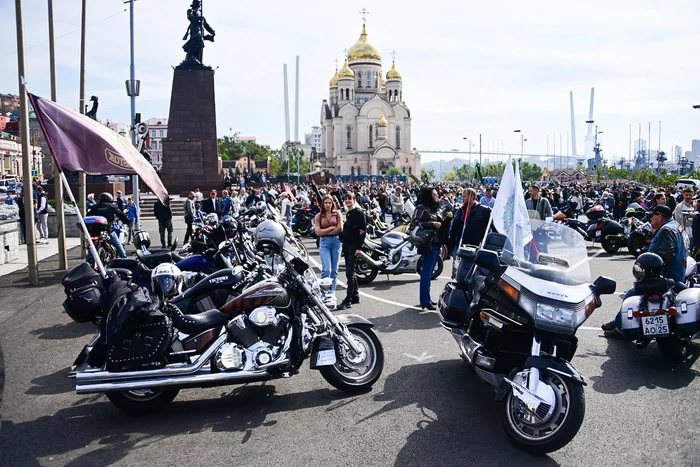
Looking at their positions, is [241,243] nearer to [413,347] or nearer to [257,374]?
[413,347]

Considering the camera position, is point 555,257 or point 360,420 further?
point 360,420

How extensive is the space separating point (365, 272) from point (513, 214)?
623cm

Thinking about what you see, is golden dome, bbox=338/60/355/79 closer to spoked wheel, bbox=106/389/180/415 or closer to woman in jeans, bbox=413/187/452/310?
woman in jeans, bbox=413/187/452/310

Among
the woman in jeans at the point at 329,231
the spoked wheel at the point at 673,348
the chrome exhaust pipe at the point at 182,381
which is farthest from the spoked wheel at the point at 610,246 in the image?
the chrome exhaust pipe at the point at 182,381

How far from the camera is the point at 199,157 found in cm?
3228

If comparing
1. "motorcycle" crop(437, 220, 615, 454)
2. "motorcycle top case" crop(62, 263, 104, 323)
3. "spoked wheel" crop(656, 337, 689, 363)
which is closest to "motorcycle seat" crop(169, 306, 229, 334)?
"motorcycle top case" crop(62, 263, 104, 323)

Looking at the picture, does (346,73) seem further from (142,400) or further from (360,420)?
(360,420)

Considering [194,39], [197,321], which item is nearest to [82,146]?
[197,321]

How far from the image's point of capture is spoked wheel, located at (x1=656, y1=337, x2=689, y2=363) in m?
5.88

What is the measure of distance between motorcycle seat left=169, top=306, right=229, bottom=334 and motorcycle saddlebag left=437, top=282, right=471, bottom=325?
78.9 inches

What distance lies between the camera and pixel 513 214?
4.67 meters

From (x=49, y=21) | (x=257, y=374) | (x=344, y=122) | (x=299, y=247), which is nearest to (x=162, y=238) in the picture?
(x=49, y=21)

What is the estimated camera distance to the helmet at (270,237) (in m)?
5.23

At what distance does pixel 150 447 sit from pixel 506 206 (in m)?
3.16
